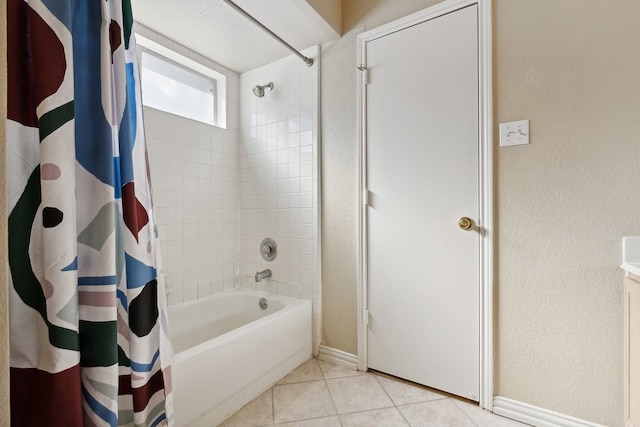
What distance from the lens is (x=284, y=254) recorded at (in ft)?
7.25

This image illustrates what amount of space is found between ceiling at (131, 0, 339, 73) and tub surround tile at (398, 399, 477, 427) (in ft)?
7.25

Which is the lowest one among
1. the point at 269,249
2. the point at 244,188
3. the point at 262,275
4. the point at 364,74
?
the point at 262,275

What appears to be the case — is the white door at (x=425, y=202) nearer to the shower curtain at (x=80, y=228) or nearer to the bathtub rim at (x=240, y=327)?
the bathtub rim at (x=240, y=327)

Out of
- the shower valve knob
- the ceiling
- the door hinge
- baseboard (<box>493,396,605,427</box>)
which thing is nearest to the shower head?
the ceiling

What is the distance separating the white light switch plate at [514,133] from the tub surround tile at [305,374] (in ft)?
5.41

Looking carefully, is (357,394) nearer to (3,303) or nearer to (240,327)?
(240,327)

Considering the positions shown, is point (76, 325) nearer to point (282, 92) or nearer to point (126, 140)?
point (126, 140)

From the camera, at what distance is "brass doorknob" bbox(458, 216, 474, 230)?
5.01ft

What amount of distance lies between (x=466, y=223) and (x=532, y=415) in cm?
92

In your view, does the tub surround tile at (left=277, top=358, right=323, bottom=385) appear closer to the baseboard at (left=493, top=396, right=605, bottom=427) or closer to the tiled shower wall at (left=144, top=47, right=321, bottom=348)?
the tiled shower wall at (left=144, top=47, right=321, bottom=348)

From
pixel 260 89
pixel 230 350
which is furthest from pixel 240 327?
pixel 260 89

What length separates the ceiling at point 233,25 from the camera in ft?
5.51

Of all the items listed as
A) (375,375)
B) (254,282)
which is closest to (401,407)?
(375,375)

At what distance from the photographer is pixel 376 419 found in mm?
1441
